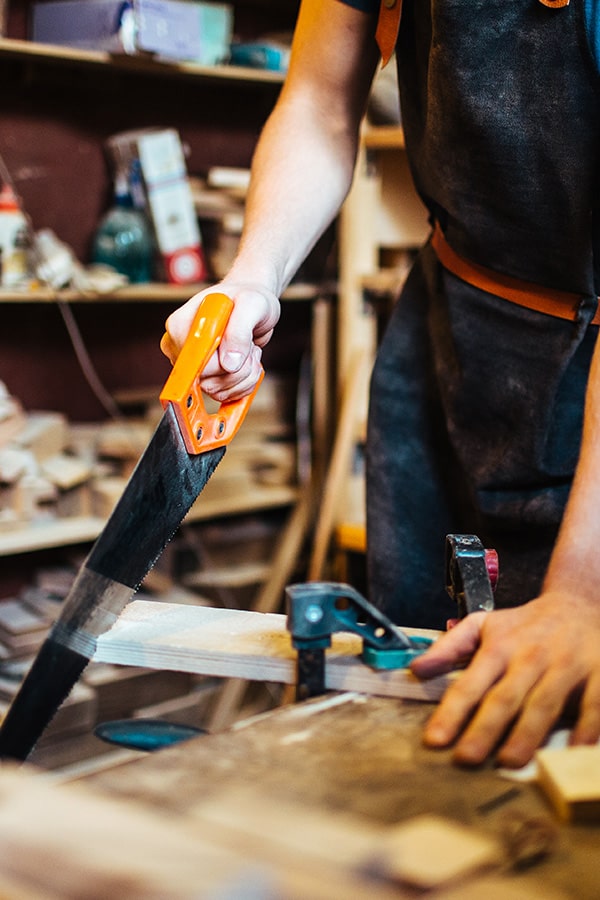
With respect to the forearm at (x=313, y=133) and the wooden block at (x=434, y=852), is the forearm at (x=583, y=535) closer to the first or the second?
the wooden block at (x=434, y=852)

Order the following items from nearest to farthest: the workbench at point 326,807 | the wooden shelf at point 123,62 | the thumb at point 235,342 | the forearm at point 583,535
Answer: the workbench at point 326,807
the forearm at point 583,535
the thumb at point 235,342
the wooden shelf at point 123,62

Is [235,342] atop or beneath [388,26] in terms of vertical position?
beneath

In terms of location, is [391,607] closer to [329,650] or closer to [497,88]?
[329,650]

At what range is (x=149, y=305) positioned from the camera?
3.37 meters

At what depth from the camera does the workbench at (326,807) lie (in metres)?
0.59

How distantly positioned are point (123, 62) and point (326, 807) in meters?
2.49

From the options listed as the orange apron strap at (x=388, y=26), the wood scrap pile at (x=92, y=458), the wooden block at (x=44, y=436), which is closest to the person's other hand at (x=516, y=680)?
the orange apron strap at (x=388, y=26)

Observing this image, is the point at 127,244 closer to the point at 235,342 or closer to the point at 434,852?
the point at 235,342

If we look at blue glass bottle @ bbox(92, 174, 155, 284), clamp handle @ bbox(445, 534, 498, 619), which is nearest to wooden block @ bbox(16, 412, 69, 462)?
blue glass bottle @ bbox(92, 174, 155, 284)

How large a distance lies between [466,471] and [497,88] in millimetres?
502

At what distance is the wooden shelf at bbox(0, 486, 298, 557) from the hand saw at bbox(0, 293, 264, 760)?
61.0 inches

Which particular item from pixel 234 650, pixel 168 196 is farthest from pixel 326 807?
pixel 168 196

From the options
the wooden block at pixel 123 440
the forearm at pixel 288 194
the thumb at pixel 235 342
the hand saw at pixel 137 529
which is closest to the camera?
the hand saw at pixel 137 529

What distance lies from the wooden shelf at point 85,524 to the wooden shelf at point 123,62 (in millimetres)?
1226
